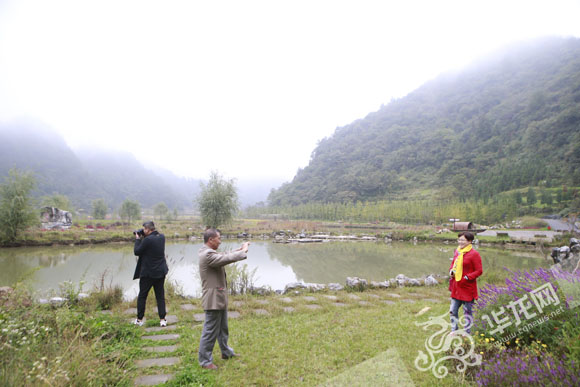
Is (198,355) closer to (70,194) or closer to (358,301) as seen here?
(358,301)

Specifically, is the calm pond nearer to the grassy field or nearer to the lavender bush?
the grassy field

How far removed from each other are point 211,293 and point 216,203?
1243 centimetres

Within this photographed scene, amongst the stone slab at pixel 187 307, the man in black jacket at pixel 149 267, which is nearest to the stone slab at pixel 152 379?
the man in black jacket at pixel 149 267

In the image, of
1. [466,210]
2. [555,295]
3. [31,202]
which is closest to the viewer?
[555,295]

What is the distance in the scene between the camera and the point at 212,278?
3.30m

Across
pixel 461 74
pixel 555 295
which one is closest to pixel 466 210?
pixel 555 295

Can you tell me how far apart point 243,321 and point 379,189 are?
246ft

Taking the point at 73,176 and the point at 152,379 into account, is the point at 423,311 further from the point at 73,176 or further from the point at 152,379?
the point at 73,176

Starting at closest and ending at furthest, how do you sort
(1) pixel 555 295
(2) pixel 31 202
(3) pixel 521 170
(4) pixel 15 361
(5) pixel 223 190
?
(4) pixel 15 361 < (1) pixel 555 295 < (5) pixel 223 190 < (2) pixel 31 202 < (3) pixel 521 170

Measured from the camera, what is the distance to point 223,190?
51.7 feet

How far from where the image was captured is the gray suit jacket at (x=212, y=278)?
3203 millimetres

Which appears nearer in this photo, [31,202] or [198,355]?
[198,355]

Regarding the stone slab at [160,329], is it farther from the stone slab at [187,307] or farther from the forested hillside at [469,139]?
the forested hillside at [469,139]

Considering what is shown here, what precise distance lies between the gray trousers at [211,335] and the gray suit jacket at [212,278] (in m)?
0.13
